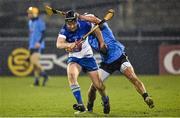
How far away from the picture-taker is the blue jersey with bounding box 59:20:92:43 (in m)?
11.7

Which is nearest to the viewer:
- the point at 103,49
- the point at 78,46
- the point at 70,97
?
the point at 78,46

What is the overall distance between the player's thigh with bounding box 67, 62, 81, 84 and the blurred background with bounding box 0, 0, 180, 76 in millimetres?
10239

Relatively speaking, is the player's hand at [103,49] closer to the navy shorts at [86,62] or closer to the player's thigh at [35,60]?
the navy shorts at [86,62]

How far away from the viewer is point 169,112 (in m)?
11.8

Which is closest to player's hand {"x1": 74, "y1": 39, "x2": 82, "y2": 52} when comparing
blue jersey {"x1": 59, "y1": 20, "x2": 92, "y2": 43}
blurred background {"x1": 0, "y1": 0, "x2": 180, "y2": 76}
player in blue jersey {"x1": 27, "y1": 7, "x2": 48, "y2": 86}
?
blue jersey {"x1": 59, "y1": 20, "x2": 92, "y2": 43}

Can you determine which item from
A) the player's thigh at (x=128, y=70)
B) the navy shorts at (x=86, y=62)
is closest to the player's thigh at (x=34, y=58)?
the player's thigh at (x=128, y=70)

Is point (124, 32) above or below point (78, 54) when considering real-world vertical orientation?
below

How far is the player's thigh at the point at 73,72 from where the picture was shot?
11.6 metres

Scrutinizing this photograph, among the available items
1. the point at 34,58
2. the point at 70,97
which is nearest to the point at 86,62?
the point at 70,97

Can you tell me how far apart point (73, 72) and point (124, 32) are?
40.6 feet

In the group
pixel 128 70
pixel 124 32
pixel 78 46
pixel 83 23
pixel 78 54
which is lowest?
pixel 128 70

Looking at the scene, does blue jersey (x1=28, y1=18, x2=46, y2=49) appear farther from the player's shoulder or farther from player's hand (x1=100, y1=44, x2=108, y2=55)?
the player's shoulder

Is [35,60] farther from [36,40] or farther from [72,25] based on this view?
[72,25]

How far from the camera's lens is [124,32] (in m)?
23.8
